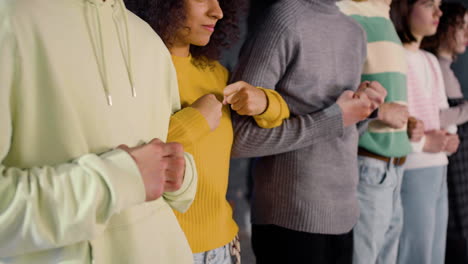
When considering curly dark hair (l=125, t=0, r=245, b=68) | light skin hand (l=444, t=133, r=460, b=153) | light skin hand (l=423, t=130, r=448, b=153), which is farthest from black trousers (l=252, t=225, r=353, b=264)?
light skin hand (l=444, t=133, r=460, b=153)

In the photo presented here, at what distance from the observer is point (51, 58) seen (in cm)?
64

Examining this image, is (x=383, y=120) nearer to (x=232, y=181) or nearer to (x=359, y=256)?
(x=359, y=256)

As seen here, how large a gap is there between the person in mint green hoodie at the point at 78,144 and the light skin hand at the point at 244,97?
1.08ft

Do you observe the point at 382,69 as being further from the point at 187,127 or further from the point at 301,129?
the point at 187,127

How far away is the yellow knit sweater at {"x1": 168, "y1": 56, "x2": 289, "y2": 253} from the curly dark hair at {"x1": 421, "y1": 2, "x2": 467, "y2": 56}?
4.58 ft

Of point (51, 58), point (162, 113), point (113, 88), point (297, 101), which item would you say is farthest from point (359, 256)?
point (51, 58)

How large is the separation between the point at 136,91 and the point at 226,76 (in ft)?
1.75

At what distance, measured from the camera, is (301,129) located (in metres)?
1.26

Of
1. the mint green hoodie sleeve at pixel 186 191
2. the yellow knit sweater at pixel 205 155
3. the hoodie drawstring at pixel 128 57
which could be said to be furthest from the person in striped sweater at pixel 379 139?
the hoodie drawstring at pixel 128 57

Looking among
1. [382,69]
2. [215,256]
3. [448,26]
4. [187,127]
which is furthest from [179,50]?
[448,26]

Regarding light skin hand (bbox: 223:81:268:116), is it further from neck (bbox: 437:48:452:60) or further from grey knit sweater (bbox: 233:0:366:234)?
neck (bbox: 437:48:452:60)

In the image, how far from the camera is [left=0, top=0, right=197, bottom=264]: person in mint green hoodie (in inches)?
23.8

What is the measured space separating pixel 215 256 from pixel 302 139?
38 centimetres

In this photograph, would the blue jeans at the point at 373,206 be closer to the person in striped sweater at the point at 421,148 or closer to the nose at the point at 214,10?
the person in striped sweater at the point at 421,148
